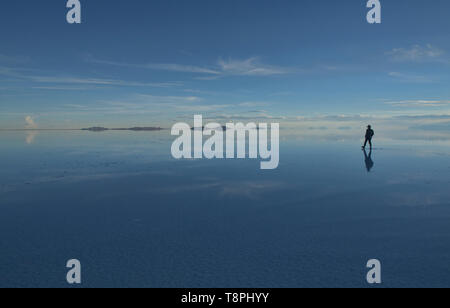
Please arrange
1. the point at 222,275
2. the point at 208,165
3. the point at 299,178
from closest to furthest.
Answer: the point at 222,275 < the point at 299,178 < the point at 208,165

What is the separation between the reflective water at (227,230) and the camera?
5.16 metres

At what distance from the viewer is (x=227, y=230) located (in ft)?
23.6

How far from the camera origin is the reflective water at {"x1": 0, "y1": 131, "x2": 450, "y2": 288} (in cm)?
516

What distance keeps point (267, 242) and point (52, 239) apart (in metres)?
4.58

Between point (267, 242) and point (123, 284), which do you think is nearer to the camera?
point (123, 284)

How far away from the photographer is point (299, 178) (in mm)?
13438

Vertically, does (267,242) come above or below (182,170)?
below

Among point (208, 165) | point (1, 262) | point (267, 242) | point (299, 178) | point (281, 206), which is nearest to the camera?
point (1, 262)
